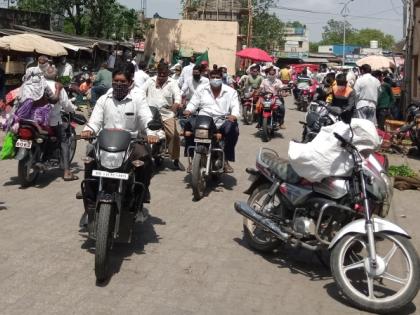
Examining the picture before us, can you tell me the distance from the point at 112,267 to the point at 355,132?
2280 mm

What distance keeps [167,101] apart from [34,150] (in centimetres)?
248

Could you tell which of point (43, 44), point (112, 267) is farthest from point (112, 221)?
point (43, 44)

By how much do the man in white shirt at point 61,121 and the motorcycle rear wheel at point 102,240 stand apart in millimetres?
3733

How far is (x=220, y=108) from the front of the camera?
25.8ft

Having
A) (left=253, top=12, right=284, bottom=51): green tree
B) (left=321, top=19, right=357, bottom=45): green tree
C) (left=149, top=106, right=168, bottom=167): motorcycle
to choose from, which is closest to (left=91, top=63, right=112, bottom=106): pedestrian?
(left=149, top=106, right=168, bottom=167): motorcycle

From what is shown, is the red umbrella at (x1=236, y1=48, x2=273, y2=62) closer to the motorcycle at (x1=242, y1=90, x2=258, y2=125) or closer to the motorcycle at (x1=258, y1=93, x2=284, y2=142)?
the motorcycle at (x1=242, y1=90, x2=258, y2=125)

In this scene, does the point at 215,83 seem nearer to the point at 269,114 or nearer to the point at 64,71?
the point at 269,114

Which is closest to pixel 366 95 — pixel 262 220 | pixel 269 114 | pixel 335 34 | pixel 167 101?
pixel 269 114

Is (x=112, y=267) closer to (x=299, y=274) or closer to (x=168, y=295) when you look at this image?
(x=168, y=295)

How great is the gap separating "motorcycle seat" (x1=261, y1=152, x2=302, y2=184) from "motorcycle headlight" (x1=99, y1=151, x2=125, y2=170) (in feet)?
4.63

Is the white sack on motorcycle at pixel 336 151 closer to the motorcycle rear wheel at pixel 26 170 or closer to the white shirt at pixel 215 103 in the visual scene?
the white shirt at pixel 215 103

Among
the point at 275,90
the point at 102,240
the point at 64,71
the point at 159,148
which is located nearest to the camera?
the point at 102,240

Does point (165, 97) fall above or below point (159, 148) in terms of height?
above

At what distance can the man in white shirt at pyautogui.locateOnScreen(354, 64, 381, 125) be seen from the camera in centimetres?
1223
